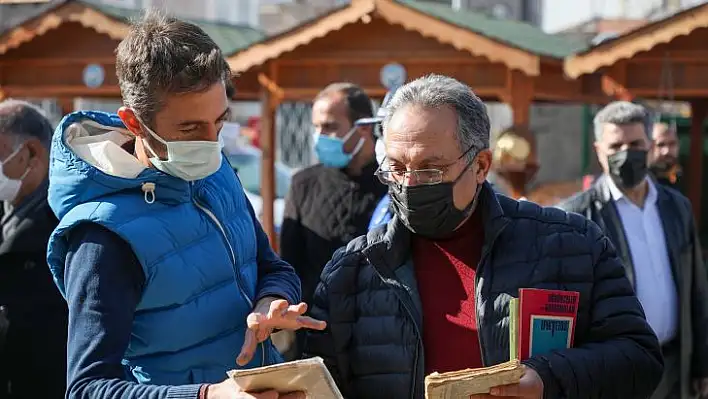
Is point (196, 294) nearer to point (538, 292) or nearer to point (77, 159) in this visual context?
point (77, 159)

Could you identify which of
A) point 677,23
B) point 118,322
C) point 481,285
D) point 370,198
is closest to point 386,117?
point 481,285

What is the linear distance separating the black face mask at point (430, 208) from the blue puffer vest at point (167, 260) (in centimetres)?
48

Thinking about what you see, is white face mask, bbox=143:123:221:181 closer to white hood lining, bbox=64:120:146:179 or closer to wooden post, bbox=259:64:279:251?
white hood lining, bbox=64:120:146:179

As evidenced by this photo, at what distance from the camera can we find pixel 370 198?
5328 mm

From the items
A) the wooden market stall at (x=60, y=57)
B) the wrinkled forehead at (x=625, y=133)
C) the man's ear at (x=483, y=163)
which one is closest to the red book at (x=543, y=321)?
the man's ear at (x=483, y=163)

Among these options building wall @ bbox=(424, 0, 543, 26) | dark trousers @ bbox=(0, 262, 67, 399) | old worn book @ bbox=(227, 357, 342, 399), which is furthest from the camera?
building wall @ bbox=(424, 0, 543, 26)

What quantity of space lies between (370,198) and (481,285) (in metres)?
2.71

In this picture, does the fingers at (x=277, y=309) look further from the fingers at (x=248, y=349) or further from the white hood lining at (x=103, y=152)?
the white hood lining at (x=103, y=152)

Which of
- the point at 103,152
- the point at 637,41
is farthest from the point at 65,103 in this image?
the point at 103,152

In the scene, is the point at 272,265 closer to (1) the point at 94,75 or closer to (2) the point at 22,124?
(2) the point at 22,124

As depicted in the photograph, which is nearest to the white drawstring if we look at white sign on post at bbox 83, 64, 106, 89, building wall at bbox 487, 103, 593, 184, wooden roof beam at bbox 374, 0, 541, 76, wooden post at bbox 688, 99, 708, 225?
wooden roof beam at bbox 374, 0, 541, 76

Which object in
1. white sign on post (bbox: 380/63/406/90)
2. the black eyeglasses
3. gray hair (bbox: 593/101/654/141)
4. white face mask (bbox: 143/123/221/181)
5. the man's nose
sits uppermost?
white sign on post (bbox: 380/63/406/90)

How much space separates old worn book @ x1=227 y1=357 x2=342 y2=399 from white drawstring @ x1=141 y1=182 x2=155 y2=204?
1.87 ft

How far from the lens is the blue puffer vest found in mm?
2432
